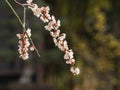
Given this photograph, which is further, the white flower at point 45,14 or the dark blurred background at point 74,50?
the dark blurred background at point 74,50

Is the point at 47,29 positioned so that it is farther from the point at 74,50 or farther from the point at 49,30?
the point at 74,50

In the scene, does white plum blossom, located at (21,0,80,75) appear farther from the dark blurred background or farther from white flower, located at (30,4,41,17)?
the dark blurred background

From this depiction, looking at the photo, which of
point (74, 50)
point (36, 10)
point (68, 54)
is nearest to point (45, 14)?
point (36, 10)

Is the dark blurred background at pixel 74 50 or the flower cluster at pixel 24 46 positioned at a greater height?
the dark blurred background at pixel 74 50

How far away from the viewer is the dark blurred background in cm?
653

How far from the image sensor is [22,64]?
7184mm

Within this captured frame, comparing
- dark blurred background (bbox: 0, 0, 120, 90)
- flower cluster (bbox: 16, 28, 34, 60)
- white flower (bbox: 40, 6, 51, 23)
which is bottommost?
flower cluster (bbox: 16, 28, 34, 60)

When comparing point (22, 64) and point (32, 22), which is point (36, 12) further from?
point (22, 64)

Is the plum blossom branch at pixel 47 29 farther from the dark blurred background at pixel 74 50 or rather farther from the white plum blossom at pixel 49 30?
the dark blurred background at pixel 74 50

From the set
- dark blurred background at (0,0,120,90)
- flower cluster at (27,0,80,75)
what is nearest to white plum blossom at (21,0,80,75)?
flower cluster at (27,0,80,75)

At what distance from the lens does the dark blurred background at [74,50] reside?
21.4ft

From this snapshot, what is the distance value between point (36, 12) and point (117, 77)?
5.17 meters

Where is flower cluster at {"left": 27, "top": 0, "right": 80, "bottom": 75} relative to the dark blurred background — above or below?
below

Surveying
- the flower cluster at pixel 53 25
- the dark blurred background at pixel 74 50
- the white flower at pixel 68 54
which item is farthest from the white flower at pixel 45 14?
the dark blurred background at pixel 74 50
